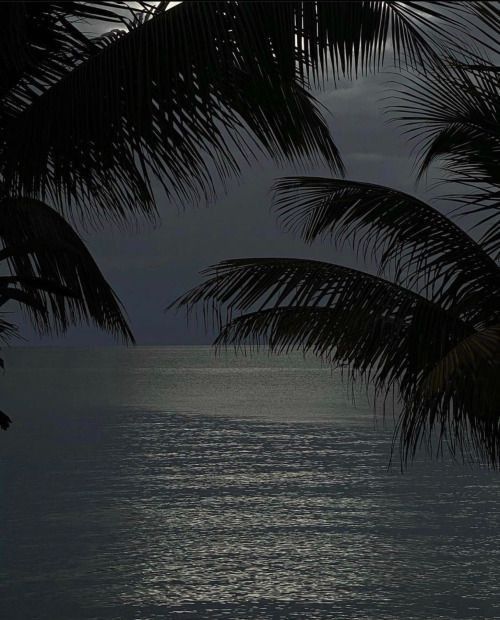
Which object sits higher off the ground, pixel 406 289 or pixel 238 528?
pixel 406 289

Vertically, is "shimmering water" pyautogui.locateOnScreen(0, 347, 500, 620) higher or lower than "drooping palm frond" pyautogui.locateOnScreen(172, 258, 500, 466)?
lower

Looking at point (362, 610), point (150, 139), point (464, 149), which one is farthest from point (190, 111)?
point (362, 610)

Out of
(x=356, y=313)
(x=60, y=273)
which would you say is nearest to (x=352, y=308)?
(x=356, y=313)

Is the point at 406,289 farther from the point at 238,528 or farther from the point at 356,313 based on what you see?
the point at 238,528

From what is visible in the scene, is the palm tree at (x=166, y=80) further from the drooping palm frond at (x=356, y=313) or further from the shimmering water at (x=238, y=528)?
the shimmering water at (x=238, y=528)

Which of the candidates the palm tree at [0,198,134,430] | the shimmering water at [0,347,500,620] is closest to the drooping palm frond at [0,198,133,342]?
the palm tree at [0,198,134,430]

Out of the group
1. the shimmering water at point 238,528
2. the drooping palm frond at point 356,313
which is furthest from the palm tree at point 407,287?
the shimmering water at point 238,528

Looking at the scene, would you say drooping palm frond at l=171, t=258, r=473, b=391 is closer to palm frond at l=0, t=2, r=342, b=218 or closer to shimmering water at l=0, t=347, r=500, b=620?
palm frond at l=0, t=2, r=342, b=218

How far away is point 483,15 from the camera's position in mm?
5273

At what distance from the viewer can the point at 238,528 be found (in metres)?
33.5

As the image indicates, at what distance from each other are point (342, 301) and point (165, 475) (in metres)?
43.6

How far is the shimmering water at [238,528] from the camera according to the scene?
23141 mm

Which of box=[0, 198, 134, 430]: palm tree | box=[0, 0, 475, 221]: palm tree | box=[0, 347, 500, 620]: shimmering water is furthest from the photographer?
box=[0, 347, 500, 620]: shimmering water

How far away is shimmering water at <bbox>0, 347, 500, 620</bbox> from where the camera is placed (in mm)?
23141
